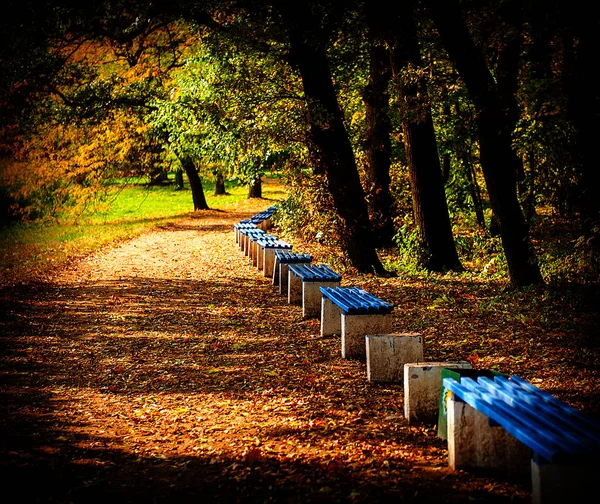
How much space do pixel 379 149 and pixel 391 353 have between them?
9.84m

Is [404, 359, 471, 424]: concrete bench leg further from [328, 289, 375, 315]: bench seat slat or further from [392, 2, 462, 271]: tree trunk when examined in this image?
[392, 2, 462, 271]: tree trunk

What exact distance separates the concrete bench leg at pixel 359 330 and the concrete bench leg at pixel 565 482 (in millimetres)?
3657

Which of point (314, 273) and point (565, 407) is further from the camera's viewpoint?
point (314, 273)

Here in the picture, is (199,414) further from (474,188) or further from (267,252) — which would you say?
(474,188)

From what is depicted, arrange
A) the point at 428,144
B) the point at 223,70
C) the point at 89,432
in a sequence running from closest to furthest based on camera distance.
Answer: the point at 89,432
the point at 428,144
the point at 223,70

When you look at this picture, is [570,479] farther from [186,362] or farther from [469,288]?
[469,288]

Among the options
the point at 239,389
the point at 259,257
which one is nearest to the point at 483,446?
the point at 239,389

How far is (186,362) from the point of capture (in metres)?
6.97

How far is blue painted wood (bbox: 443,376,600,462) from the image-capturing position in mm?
2994

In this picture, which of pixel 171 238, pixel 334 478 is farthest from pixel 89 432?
pixel 171 238

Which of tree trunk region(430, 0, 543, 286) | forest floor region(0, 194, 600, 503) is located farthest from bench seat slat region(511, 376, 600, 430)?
tree trunk region(430, 0, 543, 286)

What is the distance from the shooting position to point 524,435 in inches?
123

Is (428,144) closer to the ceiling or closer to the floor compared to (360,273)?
closer to the ceiling

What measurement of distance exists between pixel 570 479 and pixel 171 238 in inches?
733
